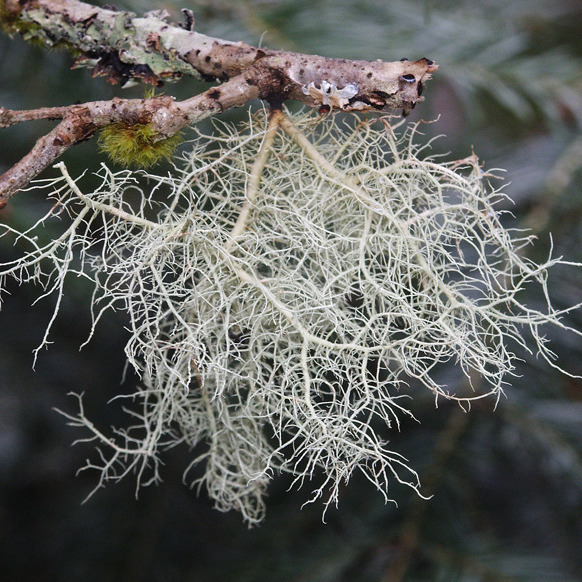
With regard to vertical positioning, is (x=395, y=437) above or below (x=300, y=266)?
below

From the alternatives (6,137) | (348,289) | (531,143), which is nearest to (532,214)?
(531,143)

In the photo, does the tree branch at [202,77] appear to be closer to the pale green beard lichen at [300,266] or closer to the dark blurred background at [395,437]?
the pale green beard lichen at [300,266]

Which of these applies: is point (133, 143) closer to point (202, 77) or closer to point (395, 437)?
point (202, 77)

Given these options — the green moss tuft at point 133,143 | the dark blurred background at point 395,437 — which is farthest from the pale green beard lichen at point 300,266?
the dark blurred background at point 395,437

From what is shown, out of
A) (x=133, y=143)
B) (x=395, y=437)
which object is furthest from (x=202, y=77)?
(x=395, y=437)

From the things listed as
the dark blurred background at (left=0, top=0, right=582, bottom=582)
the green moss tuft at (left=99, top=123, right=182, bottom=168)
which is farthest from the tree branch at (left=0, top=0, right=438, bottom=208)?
the dark blurred background at (left=0, top=0, right=582, bottom=582)

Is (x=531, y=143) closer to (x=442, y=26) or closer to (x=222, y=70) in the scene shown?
(x=442, y=26)
